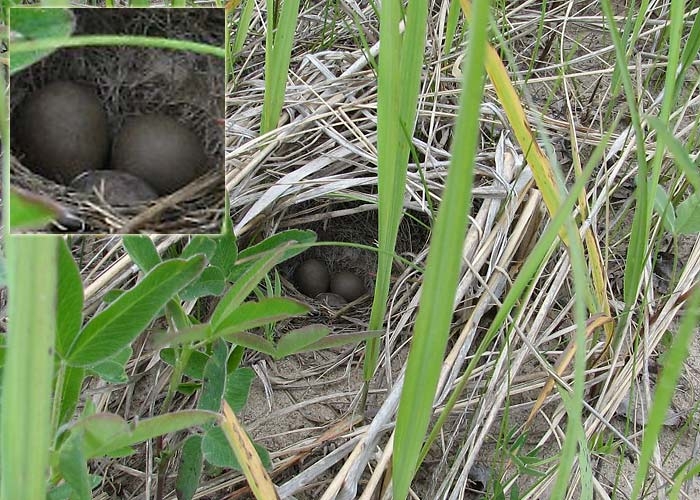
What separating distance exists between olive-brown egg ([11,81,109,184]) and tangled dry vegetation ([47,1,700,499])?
0.31 meters

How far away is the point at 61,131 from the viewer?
74 cm

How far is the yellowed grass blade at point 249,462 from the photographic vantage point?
72cm

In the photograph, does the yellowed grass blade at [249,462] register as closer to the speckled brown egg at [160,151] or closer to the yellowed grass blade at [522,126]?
the speckled brown egg at [160,151]

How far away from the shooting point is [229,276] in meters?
0.87

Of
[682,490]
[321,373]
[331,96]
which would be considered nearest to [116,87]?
[321,373]

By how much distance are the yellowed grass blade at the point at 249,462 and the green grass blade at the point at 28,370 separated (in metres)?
0.28

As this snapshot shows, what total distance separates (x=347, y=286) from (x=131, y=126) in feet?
4.09

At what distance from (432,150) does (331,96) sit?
0.26 m

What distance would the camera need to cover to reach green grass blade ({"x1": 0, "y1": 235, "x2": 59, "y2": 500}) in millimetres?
423

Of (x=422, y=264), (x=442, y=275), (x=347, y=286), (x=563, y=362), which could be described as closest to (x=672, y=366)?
(x=442, y=275)

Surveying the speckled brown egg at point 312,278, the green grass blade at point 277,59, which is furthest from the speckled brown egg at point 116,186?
the speckled brown egg at point 312,278

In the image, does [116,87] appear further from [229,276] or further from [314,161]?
[314,161]

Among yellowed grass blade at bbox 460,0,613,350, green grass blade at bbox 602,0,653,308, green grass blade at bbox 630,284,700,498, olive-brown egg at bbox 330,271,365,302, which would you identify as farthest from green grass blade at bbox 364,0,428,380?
olive-brown egg at bbox 330,271,365,302

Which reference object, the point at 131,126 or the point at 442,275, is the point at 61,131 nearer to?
the point at 131,126
